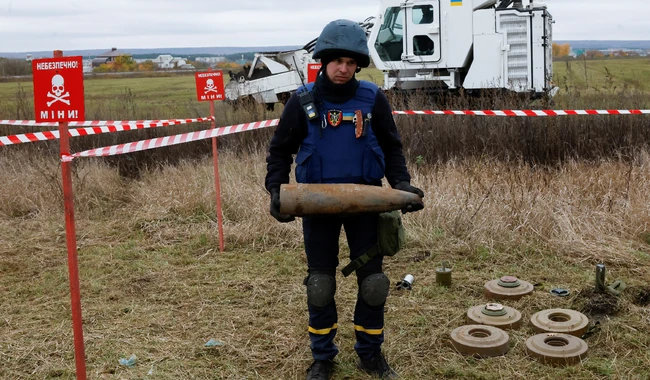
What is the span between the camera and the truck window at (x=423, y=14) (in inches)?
528

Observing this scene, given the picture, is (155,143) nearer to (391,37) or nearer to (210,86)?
(210,86)

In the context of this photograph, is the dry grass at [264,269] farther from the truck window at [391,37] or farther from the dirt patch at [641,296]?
the truck window at [391,37]

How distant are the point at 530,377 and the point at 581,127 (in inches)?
272

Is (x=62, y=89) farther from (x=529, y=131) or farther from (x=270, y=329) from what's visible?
(x=529, y=131)

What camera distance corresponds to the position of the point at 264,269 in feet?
18.5

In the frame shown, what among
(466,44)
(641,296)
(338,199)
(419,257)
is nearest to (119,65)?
(466,44)

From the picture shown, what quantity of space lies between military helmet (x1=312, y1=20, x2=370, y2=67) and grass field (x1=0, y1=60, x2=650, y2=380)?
1649 millimetres

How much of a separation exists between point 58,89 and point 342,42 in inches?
52.3

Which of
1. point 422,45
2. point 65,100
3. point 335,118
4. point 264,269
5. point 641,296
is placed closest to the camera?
point 65,100

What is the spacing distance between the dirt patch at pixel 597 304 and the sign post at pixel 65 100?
3018mm

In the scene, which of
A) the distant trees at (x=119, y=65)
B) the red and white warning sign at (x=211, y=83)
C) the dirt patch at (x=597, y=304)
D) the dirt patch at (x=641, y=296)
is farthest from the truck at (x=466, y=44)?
the distant trees at (x=119, y=65)

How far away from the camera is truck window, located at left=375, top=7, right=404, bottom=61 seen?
536 inches

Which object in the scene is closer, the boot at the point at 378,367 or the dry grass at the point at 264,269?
the boot at the point at 378,367

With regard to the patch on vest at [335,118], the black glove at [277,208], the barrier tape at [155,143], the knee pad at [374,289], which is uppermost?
the patch on vest at [335,118]
